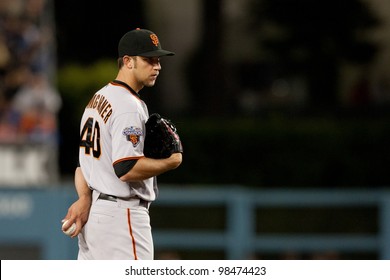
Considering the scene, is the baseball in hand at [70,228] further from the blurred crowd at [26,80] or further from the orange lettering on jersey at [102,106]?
the blurred crowd at [26,80]

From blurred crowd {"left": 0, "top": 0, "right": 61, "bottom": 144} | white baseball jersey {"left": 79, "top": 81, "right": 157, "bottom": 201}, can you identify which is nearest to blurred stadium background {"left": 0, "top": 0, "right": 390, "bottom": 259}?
blurred crowd {"left": 0, "top": 0, "right": 61, "bottom": 144}

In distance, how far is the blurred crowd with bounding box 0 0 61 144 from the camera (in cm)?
1279

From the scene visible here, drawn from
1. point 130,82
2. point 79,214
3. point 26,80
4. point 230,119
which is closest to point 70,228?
point 79,214

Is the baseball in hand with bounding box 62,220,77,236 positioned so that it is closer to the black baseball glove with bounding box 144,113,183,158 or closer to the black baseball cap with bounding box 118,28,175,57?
the black baseball glove with bounding box 144,113,183,158

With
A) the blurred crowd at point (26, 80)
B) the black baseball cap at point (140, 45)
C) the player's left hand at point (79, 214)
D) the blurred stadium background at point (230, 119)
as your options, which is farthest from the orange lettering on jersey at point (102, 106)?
the blurred crowd at point (26, 80)

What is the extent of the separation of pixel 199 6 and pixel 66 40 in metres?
2.88

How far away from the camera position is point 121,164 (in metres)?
5.48

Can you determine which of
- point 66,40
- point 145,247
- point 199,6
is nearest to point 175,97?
point 199,6

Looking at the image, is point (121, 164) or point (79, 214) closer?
point (121, 164)

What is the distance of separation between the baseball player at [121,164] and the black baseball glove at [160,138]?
37 millimetres

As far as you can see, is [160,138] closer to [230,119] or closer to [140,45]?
[140,45]

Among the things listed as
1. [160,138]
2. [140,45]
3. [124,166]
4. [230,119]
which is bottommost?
[230,119]

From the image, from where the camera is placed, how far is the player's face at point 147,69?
217 inches

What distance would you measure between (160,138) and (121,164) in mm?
217
